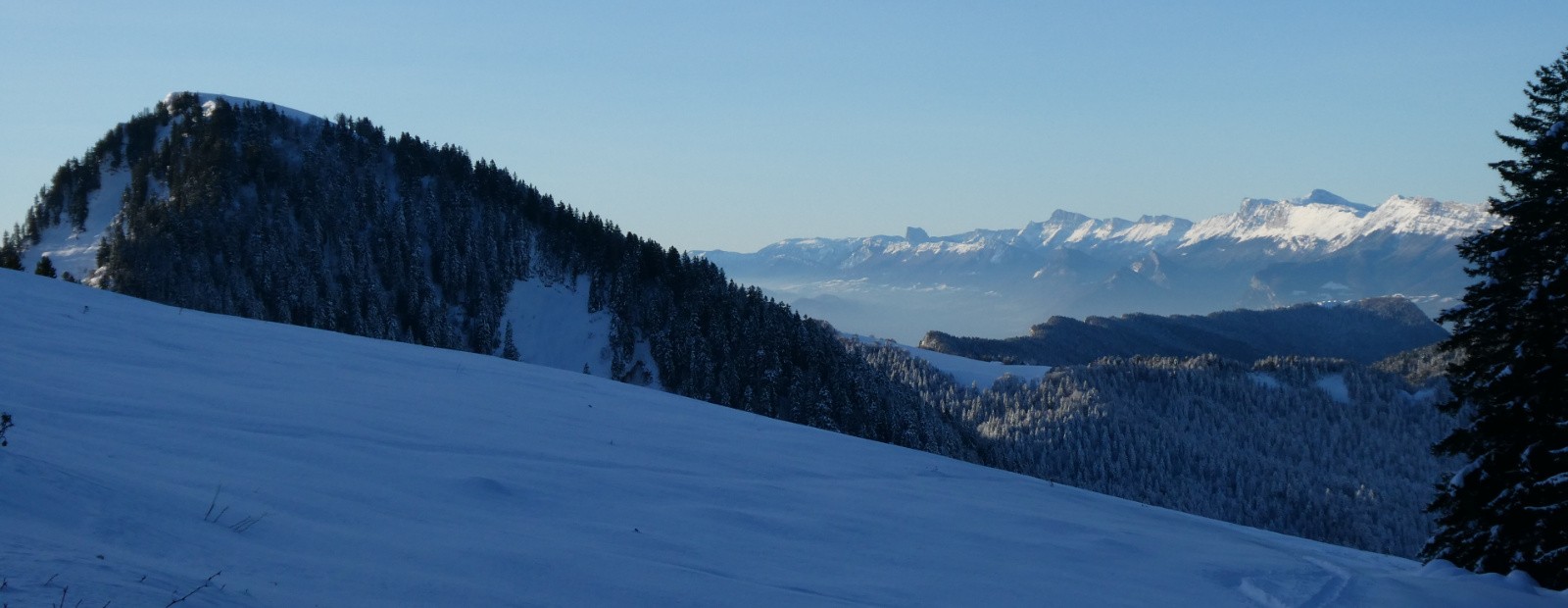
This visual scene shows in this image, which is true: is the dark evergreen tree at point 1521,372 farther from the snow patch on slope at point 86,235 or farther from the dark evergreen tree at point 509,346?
the snow patch on slope at point 86,235

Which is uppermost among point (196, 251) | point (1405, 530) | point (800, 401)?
point (196, 251)

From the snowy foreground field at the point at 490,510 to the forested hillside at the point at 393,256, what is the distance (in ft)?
263

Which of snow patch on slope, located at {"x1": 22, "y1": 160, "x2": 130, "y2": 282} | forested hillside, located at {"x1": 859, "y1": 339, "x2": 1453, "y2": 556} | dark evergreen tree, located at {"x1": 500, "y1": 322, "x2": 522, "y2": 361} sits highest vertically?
snow patch on slope, located at {"x1": 22, "y1": 160, "x2": 130, "y2": 282}

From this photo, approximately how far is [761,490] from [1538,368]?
11.9 m

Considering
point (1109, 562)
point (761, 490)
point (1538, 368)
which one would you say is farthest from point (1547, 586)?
point (761, 490)

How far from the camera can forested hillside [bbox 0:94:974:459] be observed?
95375mm

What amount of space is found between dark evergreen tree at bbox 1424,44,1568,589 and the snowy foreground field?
6.55 ft

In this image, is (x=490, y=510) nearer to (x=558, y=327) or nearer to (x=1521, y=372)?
(x=1521, y=372)

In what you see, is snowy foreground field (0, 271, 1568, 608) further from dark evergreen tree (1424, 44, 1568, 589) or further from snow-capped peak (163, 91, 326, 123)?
snow-capped peak (163, 91, 326, 123)

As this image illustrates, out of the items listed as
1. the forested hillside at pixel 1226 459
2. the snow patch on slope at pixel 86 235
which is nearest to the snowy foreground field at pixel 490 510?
the snow patch on slope at pixel 86 235

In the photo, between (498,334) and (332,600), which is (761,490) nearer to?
(332,600)

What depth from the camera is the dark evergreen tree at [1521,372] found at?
49.8 ft

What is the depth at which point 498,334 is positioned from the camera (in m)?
103

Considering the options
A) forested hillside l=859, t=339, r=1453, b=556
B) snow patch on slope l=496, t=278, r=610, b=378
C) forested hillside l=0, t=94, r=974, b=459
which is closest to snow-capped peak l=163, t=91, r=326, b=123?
forested hillside l=0, t=94, r=974, b=459
